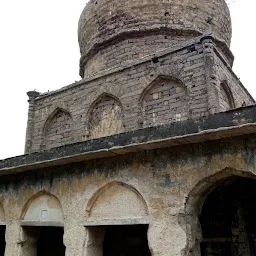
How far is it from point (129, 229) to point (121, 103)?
12.3 feet

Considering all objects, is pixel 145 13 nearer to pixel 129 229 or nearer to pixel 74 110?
pixel 74 110

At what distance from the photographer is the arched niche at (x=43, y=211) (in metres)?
5.24

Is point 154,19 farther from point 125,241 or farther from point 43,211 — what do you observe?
point 43,211

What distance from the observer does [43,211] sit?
5438mm

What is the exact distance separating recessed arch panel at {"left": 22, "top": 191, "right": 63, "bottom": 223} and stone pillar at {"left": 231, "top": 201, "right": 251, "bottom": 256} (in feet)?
10.9

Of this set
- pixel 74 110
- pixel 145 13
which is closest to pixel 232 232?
pixel 74 110

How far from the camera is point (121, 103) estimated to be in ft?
30.4

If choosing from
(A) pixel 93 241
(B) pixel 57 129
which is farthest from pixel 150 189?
(B) pixel 57 129

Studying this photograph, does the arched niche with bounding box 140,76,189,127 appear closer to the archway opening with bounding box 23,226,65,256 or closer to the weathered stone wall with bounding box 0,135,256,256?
the archway opening with bounding box 23,226,65,256

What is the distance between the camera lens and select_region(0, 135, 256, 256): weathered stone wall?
3883 mm

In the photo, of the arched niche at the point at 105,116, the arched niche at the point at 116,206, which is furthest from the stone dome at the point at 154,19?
the arched niche at the point at 116,206

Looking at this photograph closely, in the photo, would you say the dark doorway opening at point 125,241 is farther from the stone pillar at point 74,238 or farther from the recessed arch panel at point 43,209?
the stone pillar at point 74,238

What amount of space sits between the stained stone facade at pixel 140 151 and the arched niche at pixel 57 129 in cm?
4

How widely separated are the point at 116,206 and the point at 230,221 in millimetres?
2806
